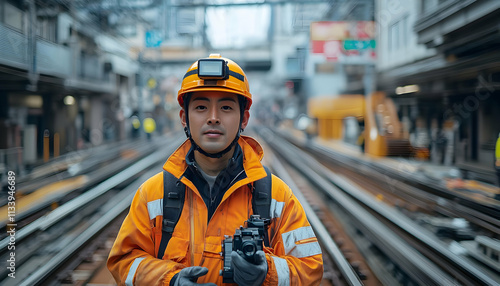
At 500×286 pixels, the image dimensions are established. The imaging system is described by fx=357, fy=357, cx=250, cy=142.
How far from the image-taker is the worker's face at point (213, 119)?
74.8 inches

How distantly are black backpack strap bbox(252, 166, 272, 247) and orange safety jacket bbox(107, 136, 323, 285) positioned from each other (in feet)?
0.12

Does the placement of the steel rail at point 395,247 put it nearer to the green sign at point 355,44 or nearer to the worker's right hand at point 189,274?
the worker's right hand at point 189,274

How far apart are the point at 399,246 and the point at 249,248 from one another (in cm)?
499

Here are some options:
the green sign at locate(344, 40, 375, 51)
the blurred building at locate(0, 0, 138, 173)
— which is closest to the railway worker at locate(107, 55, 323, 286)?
the blurred building at locate(0, 0, 138, 173)

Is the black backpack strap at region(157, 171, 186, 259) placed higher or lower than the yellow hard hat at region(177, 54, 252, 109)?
lower

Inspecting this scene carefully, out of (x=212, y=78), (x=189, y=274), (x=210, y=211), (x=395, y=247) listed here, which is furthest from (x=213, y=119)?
(x=395, y=247)

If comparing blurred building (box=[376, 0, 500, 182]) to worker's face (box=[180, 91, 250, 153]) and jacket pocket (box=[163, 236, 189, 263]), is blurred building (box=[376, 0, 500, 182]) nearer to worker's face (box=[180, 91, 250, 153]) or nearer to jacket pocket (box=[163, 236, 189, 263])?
worker's face (box=[180, 91, 250, 153])

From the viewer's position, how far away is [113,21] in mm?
23125

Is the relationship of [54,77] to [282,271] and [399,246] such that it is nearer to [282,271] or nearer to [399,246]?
[399,246]

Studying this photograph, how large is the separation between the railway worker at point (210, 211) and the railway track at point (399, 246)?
3.39 meters

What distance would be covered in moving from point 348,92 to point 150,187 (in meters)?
25.4

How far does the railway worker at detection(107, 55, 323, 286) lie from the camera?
1813 mm

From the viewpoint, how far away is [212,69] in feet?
6.15

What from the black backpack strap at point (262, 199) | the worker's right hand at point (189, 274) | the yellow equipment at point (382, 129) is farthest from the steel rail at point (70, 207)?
the yellow equipment at point (382, 129)
